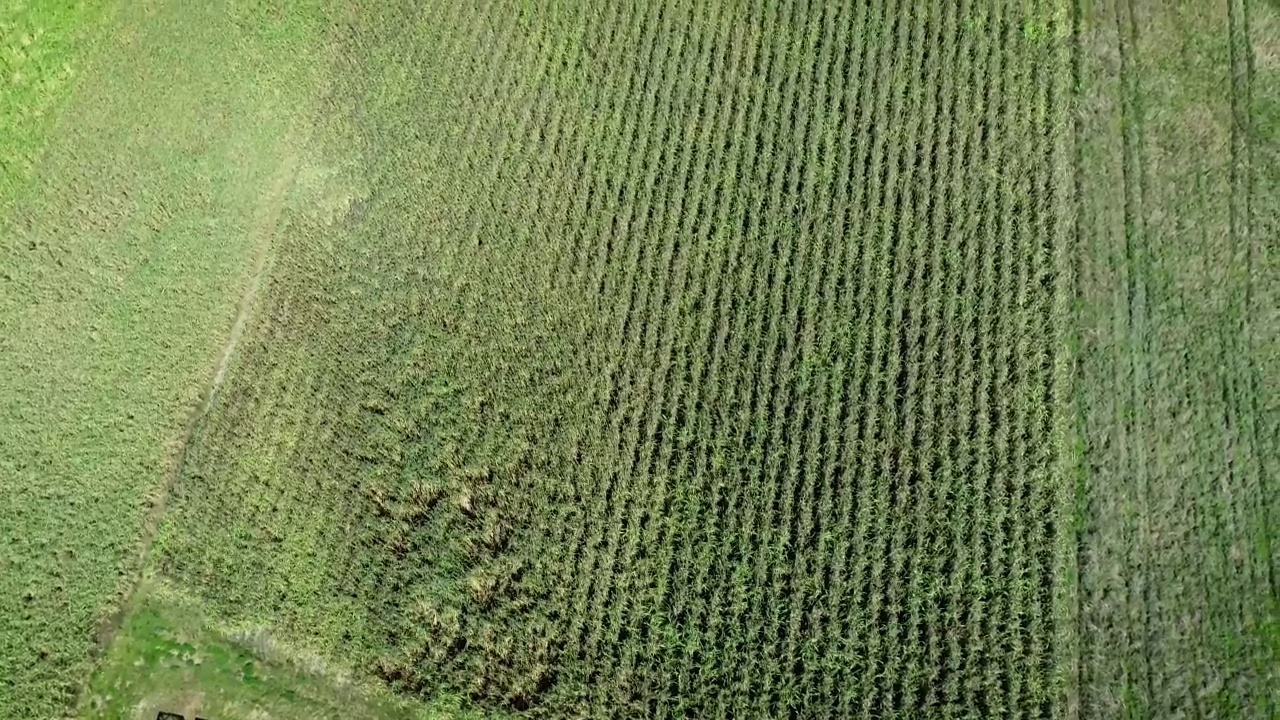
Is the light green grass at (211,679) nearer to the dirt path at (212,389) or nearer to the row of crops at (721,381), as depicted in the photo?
the dirt path at (212,389)

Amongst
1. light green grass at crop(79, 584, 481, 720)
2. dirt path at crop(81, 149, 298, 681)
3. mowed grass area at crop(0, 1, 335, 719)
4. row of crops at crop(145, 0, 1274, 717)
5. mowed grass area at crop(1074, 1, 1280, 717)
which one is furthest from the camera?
mowed grass area at crop(0, 1, 335, 719)

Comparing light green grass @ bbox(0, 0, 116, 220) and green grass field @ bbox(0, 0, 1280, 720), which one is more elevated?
light green grass @ bbox(0, 0, 116, 220)

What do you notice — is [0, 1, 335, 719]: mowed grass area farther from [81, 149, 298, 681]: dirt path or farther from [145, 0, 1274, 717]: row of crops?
[145, 0, 1274, 717]: row of crops

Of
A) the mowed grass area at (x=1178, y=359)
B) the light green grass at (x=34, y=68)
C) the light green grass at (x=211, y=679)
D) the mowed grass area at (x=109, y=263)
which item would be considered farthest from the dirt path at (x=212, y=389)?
the mowed grass area at (x=1178, y=359)

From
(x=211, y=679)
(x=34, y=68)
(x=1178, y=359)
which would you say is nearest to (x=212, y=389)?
(x=211, y=679)

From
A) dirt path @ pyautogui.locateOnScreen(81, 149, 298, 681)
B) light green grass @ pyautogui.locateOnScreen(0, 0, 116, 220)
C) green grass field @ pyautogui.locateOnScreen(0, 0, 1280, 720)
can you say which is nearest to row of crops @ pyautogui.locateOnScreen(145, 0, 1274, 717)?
green grass field @ pyautogui.locateOnScreen(0, 0, 1280, 720)

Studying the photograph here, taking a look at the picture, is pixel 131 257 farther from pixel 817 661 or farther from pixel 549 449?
pixel 817 661

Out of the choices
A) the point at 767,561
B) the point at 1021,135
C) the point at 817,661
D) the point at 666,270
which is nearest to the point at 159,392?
the point at 666,270
